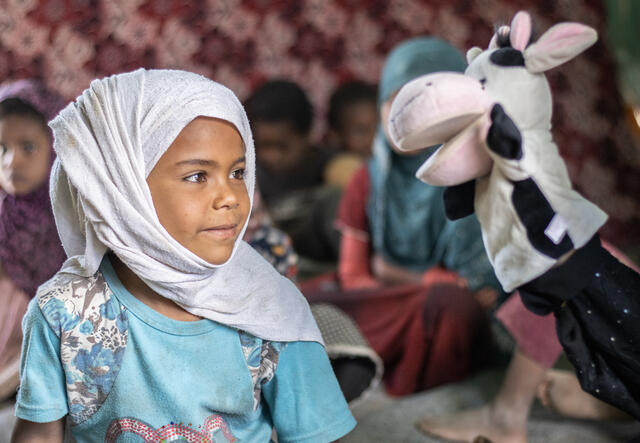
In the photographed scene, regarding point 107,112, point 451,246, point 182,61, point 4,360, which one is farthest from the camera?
point 182,61

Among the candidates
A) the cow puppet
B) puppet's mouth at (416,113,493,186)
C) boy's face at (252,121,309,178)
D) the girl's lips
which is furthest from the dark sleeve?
boy's face at (252,121,309,178)

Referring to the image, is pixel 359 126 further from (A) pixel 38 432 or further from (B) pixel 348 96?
(A) pixel 38 432

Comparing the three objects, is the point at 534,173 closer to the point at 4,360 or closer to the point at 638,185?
the point at 4,360

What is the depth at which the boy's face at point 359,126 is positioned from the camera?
2.33 meters

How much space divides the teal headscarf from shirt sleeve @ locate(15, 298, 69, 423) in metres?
0.86

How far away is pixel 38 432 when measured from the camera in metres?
0.80

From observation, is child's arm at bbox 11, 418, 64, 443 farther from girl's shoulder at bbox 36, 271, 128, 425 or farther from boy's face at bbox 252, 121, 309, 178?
boy's face at bbox 252, 121, 309, 178

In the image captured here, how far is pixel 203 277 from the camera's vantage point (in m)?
0.80

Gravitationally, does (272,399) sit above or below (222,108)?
below

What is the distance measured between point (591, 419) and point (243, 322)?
0.73 m

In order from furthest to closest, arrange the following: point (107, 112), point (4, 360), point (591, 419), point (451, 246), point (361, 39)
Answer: point (361, 39), point (451, 246), point (591, 419), point (4, 360), point (107, 112)

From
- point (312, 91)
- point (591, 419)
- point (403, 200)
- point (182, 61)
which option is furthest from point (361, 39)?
point (591, 419)

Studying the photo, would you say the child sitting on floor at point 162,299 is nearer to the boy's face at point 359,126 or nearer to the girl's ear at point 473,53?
the girl's ear at point 473,53

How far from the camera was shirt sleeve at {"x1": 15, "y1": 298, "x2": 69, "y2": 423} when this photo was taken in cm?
78
